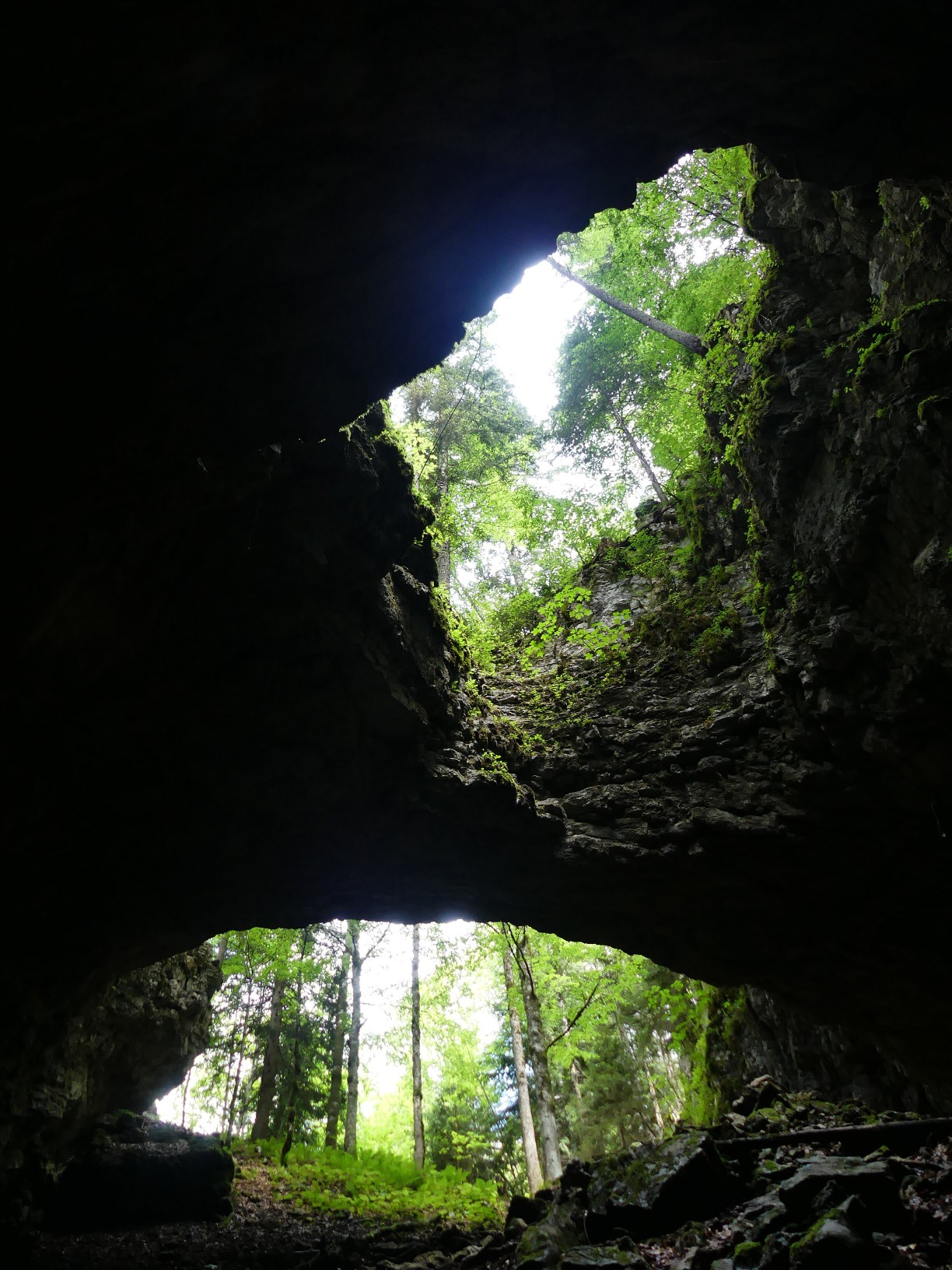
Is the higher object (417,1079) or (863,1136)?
(417,1079)

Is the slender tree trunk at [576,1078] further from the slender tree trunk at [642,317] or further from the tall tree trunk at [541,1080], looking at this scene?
the slender tree trunk at [642,317]

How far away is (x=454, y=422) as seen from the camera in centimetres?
1822

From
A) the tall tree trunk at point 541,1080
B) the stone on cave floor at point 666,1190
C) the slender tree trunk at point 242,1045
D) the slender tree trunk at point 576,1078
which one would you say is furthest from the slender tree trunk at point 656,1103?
the stone on cave floor at point 666,1190

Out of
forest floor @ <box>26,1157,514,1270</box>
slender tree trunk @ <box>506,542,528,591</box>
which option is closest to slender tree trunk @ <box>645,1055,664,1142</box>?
forest floor @ <box>26,1157,514,1270</box>

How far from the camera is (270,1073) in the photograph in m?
17.2

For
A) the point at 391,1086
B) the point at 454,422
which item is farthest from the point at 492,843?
the point at 391,1086

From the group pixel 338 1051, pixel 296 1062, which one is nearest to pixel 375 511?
pixel 296 1062

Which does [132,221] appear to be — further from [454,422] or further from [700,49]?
[454,422]

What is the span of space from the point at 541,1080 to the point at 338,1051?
9.27m

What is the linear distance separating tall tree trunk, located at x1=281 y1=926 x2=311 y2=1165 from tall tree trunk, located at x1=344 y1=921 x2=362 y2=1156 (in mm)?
1319

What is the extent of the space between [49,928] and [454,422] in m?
15.1

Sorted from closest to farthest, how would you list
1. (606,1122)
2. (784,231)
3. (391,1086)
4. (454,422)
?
(784,231) → (454,422) → (606,1122) → (391,1086)

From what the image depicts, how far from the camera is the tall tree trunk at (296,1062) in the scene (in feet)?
47.8

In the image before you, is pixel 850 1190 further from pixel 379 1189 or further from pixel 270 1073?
pixel 270 1073
